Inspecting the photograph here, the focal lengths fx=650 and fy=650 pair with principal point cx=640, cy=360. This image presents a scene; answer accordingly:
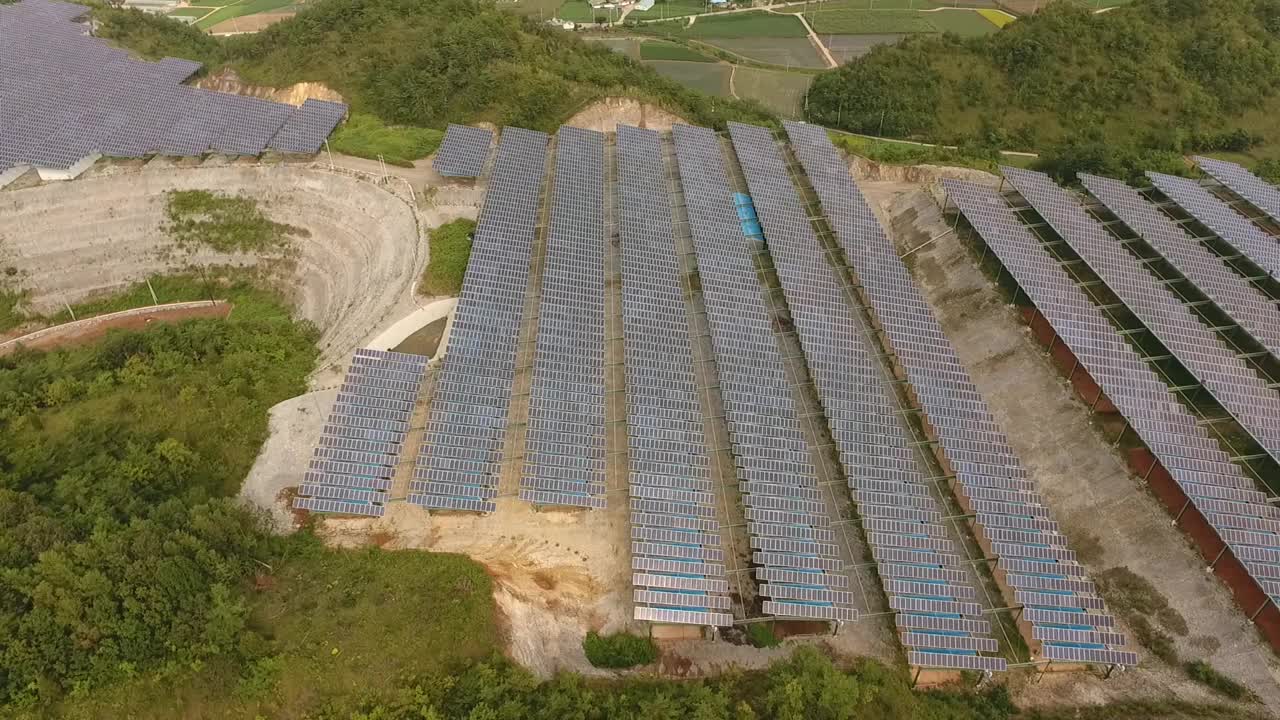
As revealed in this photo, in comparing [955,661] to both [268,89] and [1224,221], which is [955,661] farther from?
[268,89]

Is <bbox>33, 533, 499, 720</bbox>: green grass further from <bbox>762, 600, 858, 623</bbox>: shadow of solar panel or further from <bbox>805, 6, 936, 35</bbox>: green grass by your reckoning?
<bbox>805, 6, 936, 35</bbox>: green grass

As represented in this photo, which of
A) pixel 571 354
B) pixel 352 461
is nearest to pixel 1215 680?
pixel 571 354

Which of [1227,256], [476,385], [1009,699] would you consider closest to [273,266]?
[476,385]

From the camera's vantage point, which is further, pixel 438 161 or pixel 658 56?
pixel 658 56

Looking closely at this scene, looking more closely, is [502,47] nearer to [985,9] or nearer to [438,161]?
[438,161]

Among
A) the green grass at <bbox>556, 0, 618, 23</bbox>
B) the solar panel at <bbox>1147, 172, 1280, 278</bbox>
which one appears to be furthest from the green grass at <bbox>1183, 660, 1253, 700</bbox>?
the green grass at <bbox>556, 0, 618, 23</bbox>
